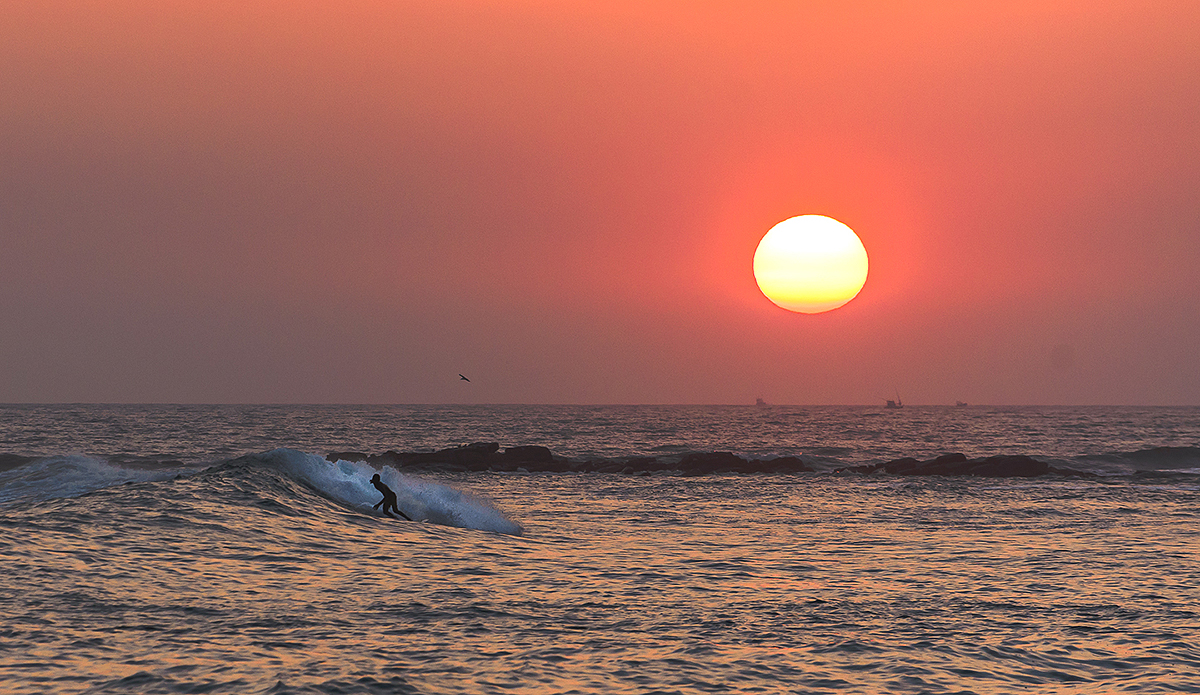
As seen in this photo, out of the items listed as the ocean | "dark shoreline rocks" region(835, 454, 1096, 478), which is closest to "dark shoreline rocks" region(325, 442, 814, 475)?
"dark shoreline rocks" region(835, 454, 1096, 478)

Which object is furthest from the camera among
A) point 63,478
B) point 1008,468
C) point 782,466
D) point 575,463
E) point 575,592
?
point 575,463

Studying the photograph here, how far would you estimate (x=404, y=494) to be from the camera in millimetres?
28641

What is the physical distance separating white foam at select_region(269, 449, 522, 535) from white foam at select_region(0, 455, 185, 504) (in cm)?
806

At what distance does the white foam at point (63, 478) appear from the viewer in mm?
35878

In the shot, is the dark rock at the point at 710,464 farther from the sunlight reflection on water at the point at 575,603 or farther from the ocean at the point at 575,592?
the sunlight reflection on water at the point at 575,603

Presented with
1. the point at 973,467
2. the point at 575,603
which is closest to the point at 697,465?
the point at 973,467

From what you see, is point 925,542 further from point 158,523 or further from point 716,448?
point 716,448

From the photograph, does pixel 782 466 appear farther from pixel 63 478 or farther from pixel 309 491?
pixel 63 478

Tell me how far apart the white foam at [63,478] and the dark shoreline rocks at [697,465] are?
43.7 ft

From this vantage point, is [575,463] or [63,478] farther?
[575,463]

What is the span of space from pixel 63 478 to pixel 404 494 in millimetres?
21344

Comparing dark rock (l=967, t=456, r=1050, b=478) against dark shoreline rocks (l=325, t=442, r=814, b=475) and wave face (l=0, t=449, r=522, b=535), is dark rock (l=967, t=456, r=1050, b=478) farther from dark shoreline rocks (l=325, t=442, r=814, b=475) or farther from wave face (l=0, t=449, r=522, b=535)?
wave face (l=0, t=449, r=522, b=535)

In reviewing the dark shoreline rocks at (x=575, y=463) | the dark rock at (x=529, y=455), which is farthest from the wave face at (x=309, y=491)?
the dark rock at (x=529, y=455)

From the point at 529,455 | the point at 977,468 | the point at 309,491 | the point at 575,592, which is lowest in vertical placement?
the point at 529,455
